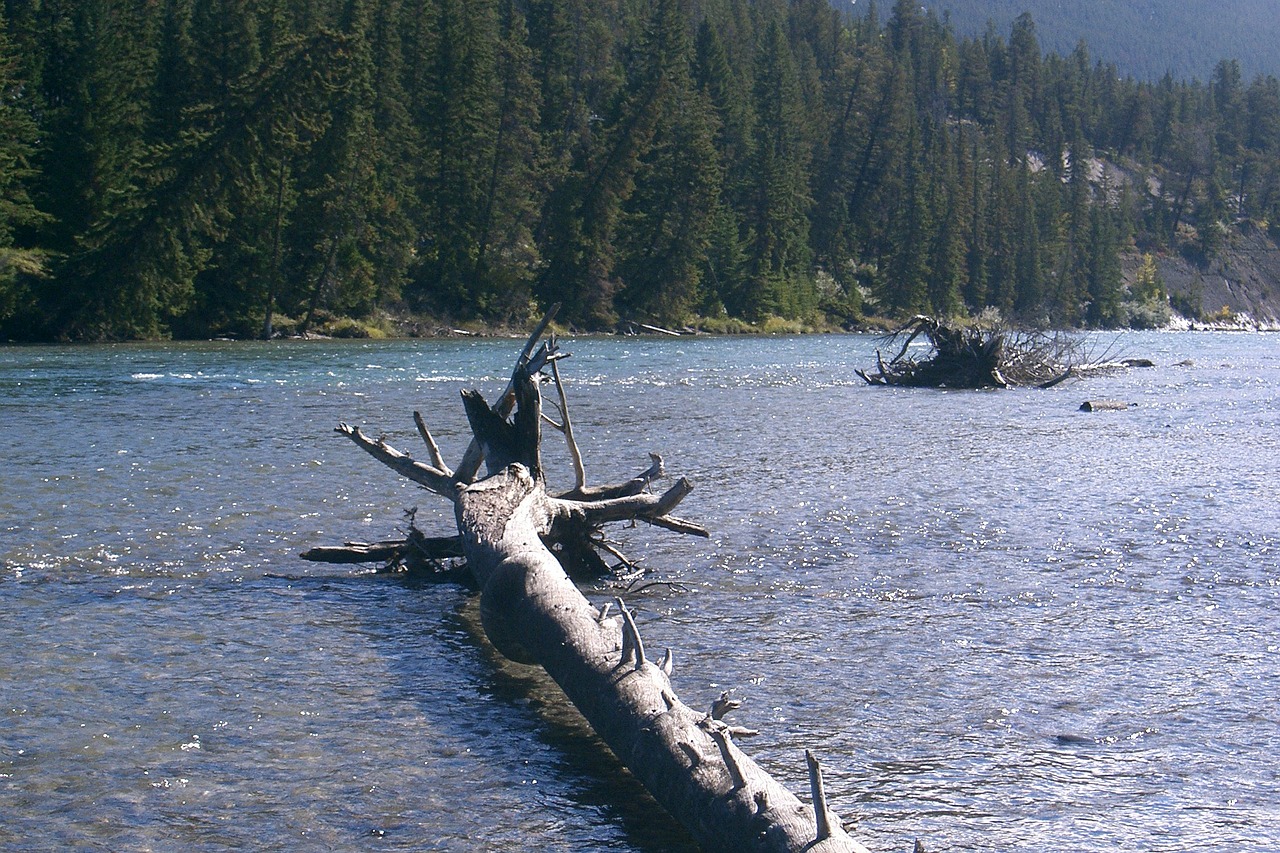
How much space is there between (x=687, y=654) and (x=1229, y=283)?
164859 millimetres

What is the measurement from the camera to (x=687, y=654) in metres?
8.30

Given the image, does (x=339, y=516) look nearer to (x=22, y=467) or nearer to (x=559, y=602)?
(x=22, y=467)

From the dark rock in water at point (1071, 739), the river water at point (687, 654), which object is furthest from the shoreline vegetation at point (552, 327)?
the dark rock in water at point (1071, 739)

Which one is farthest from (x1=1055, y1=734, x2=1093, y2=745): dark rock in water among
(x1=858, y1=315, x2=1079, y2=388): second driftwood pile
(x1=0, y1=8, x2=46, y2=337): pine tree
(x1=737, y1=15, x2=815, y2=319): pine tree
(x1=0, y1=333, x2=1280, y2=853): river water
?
(x1=737, y1=15, x2=815, y2=319): pine tree

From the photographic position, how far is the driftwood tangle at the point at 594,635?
4992mm

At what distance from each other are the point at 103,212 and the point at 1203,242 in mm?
140620

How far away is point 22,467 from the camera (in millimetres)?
15828

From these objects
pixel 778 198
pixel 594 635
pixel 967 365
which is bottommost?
pixel 594 635

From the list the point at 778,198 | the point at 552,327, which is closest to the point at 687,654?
the point at 552,327

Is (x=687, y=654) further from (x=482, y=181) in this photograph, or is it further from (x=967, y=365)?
(x=482, y=181)

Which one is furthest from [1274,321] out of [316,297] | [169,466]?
[169,466]

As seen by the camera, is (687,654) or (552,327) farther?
(552,327)

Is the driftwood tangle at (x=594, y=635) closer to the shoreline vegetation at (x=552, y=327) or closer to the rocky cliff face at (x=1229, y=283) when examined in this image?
the shoreline vegetation at (x=552, y=327)

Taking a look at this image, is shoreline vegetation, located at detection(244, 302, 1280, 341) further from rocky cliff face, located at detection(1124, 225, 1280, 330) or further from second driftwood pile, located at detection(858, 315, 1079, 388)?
rocky cliff face, located at detection(1124, 225, 1280, 330)
